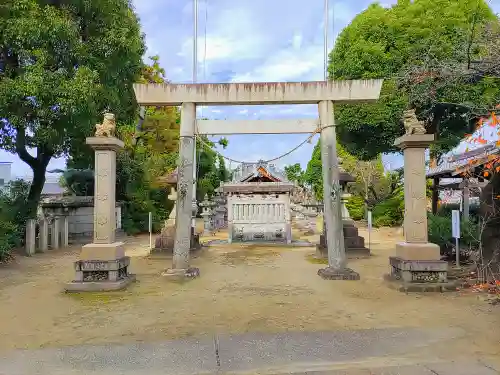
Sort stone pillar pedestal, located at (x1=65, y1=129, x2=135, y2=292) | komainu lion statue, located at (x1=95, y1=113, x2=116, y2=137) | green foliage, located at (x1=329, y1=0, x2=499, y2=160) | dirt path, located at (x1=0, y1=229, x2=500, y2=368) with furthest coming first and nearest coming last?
green foliage, located at (x1=329, y1=0, x2=499, y2=160) → komainu lion statue, located at (x1=95, y1=113, x2=116, y2=137) → stone pillar pedestal, located at (x1=65, y1=129, x2=135, y2=292) → dirt path, located at (x1=0, y1=229, x2=500, y2=368)

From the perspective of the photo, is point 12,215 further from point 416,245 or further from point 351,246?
point 416,245

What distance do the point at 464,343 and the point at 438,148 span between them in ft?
48.1

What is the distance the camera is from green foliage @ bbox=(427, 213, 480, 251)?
30.3 ft

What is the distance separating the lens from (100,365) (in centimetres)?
375

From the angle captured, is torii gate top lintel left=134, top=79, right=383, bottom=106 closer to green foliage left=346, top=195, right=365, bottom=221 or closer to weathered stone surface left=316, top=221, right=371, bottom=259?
weathered stone surface left=316, top=221, right=371, bottom=259

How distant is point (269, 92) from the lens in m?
8.07

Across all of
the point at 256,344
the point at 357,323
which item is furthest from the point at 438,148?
the point at 256,344

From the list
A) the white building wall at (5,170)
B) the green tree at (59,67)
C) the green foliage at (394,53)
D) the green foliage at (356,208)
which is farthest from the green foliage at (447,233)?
the white building wall at (5,170)

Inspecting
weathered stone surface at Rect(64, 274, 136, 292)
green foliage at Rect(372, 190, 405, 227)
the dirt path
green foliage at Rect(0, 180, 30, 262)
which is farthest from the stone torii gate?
green foliage at Rect(372, 190, 405, 227)

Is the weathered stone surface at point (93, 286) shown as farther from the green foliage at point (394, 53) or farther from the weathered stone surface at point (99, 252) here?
the green foliage at point (394, 53)

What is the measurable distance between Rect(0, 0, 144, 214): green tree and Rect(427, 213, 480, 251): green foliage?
1030cm

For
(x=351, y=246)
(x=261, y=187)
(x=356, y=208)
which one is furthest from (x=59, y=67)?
(x=356, y=208)

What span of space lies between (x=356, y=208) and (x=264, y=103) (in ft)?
70.6

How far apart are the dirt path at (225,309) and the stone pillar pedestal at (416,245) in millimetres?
360
